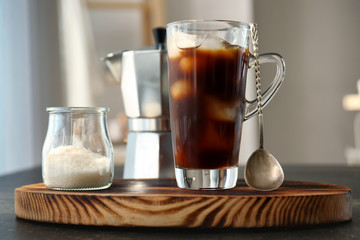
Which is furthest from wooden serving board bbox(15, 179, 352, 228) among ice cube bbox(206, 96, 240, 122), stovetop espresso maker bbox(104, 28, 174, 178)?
stovetop espresso maker bbox(104, 28, 174, 178)

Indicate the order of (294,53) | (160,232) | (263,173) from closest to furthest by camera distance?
(160,232) < (263,173) < (294,53)

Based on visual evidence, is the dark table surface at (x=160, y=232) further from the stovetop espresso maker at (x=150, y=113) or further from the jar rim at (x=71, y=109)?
the stovetop espresso maker at (x=150, y=113)

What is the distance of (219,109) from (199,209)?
0.18m

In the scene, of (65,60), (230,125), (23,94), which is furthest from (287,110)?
(230,125)

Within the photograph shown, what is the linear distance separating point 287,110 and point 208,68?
3296 mm

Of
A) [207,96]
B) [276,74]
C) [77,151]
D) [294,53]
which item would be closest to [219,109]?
[207,96]

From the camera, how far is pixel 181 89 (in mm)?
753

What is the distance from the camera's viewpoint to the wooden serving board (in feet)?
2.00

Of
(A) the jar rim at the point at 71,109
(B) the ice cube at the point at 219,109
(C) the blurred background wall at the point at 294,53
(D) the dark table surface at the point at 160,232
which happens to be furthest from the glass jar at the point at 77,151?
(C) the blurred background wall at the point at 294,53

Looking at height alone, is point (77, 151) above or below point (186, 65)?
below

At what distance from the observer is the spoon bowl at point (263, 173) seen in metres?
0.71

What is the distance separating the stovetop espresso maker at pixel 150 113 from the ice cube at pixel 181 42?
1.02 ft

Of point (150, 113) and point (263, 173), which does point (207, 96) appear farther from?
point (150, 113)

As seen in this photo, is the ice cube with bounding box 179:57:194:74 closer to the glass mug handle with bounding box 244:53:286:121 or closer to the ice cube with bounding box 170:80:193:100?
the ice cube with bounding box 170:80:193:100
